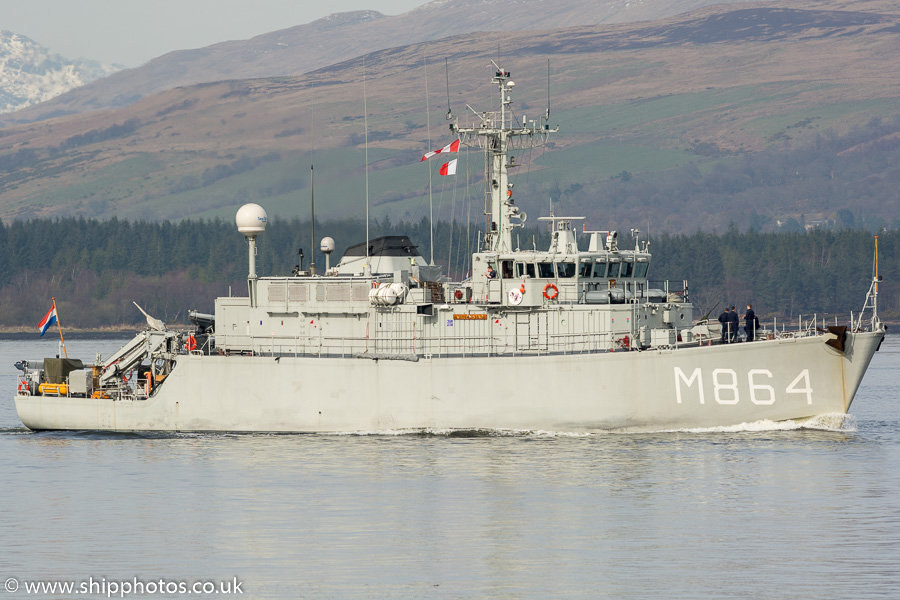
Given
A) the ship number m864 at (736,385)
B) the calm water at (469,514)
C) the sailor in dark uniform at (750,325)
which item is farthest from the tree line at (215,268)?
the ship number m864 at (736,385)

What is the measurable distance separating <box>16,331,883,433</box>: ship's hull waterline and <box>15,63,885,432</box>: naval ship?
0.04 m

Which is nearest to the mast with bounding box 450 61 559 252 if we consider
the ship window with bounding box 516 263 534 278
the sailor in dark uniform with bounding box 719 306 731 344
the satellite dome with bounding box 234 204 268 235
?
the ship window with bounding box 516 263 534 278

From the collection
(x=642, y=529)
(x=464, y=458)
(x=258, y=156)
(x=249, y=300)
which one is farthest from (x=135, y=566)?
(x=258, y=156)

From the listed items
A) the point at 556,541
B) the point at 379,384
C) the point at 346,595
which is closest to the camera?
the point at 346,595

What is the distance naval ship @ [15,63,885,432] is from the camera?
3228 cm

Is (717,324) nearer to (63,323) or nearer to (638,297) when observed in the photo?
(638,297)

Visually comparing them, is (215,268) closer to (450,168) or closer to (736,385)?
(450,168)

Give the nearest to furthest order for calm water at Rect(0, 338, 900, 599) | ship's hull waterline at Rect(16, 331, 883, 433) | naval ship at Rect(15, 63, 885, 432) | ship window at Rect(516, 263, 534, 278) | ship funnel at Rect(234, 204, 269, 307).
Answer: calm water at Rect(0, 338, 900, 599), ship's hull waterline at Rect(16, 331, 883, 433), naval ship at Rect(15, 63, 885, 432), ship window at Rect(516, 263, 534, 278), ship funnel at Rect(234, 204, 269, 307)

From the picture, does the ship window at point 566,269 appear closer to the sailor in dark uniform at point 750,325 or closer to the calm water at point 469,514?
the calm water at point 469,514

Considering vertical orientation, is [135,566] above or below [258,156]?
below

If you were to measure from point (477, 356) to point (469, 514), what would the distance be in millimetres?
10107

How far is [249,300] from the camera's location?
36.4 m

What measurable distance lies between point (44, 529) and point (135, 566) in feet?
12.1

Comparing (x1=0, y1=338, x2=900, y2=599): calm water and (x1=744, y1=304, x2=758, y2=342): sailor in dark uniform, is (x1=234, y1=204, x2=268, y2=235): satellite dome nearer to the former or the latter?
(x1=0, y1=338, x2=900, y2=599): calm water
